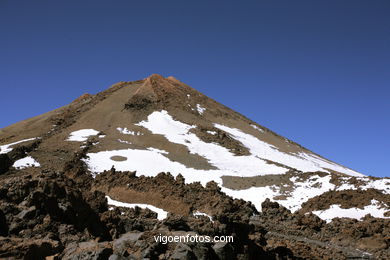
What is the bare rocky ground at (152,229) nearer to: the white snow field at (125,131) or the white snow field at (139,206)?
the white snow field at (139,206)

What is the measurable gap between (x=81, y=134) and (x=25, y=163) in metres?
15.0

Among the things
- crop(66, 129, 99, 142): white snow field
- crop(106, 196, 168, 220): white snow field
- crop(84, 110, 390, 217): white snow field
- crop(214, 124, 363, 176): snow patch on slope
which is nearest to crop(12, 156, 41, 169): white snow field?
crop(84, 110, 390, 217): white snow field

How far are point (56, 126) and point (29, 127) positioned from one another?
5.75 metres

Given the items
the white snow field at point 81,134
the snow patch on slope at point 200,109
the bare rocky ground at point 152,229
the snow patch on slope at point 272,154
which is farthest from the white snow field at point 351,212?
the snow patch on slope at point 200,109

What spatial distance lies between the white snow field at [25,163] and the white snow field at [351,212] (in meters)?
30.6

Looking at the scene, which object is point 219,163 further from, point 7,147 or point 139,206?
point 7,147

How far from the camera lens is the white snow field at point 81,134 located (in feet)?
162

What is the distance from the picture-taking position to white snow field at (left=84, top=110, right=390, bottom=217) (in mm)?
30647

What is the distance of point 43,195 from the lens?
14.0 meters

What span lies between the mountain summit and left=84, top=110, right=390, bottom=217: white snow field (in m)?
0.10

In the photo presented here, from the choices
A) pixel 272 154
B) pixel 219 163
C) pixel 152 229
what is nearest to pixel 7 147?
pixel 219 163

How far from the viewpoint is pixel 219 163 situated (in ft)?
138

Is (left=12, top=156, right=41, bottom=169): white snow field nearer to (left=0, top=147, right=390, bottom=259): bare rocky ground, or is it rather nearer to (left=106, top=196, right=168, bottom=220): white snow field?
(left=106, top=196, right=168, bottom=220): white snow field

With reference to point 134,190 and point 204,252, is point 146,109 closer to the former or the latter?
point 134,190
